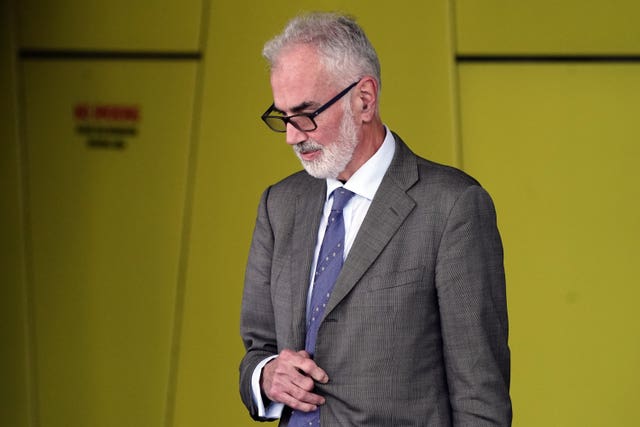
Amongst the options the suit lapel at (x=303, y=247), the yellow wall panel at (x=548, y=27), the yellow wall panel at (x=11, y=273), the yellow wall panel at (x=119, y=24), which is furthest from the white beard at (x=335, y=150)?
the yellow wall panel at (x=11, y=273)

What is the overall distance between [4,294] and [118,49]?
1084mm

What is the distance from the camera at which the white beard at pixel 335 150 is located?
6.59 ft

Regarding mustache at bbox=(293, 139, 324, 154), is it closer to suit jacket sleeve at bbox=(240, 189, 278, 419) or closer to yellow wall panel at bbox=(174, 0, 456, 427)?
suit jacket sleeve at bbox=(240, 189, 278, 419)

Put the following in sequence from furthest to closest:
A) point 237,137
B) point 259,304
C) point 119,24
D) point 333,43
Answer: point 119,24, point 237,137, point 259,304, point 333,43

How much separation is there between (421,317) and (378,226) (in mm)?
194

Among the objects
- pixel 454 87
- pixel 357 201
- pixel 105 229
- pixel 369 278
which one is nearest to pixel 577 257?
pixel 454 87

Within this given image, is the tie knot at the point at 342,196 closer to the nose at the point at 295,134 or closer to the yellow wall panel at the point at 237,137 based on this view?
the nose at the point at 295,134

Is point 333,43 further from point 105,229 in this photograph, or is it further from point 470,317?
point 105,229

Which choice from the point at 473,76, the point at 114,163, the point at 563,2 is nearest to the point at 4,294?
the point at 114,163

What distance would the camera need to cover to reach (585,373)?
383 cm

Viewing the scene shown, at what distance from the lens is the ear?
2041mm

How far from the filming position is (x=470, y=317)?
6.25 ft

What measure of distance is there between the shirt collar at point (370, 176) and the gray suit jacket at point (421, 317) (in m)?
0.06

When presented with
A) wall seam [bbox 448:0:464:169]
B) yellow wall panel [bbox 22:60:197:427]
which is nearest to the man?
wall seam [bbox 448:0:464:169]
